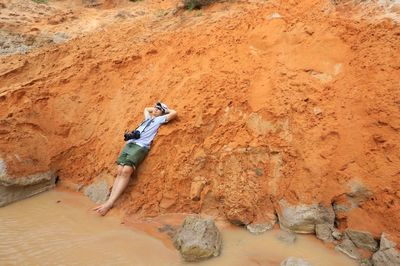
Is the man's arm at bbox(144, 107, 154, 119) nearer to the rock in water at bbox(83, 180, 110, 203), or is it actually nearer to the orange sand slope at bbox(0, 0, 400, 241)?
the orange sand slope at bbox(0, 0, 400, 241)

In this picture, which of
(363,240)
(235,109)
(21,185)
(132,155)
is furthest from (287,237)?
(21,185)

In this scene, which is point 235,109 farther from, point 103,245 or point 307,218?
point 103,245

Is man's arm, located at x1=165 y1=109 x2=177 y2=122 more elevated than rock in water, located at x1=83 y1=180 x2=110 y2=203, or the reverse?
man's arm, located at x1=165 y1=109 x2=177 y2=122

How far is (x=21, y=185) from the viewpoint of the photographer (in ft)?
16.4

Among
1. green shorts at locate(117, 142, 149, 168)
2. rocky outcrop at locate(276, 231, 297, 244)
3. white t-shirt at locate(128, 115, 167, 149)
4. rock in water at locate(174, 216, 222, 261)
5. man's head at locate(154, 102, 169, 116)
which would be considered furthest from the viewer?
man's head at locate(154, 102, 169, 116)

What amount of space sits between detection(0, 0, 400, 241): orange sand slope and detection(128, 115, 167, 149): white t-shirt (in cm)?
9

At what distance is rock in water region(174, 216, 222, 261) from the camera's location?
3.68m

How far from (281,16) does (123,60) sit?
8.30ft

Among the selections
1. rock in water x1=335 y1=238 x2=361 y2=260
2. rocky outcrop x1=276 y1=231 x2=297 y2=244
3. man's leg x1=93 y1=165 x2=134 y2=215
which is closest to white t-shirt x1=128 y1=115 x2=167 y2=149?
man's leg x1=93 y1=165 x2=134 y2=215

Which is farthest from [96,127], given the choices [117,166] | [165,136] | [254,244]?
[254,244]

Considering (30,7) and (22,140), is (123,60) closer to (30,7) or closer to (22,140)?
(22,140)

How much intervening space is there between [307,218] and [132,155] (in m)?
2.17

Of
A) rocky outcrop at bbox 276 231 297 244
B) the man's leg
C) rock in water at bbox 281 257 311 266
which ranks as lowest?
rocky outcrop at bbox 276 231 297 244

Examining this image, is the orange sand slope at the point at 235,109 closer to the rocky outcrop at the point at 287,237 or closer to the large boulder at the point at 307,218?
the large boulder at the point at 307,218
